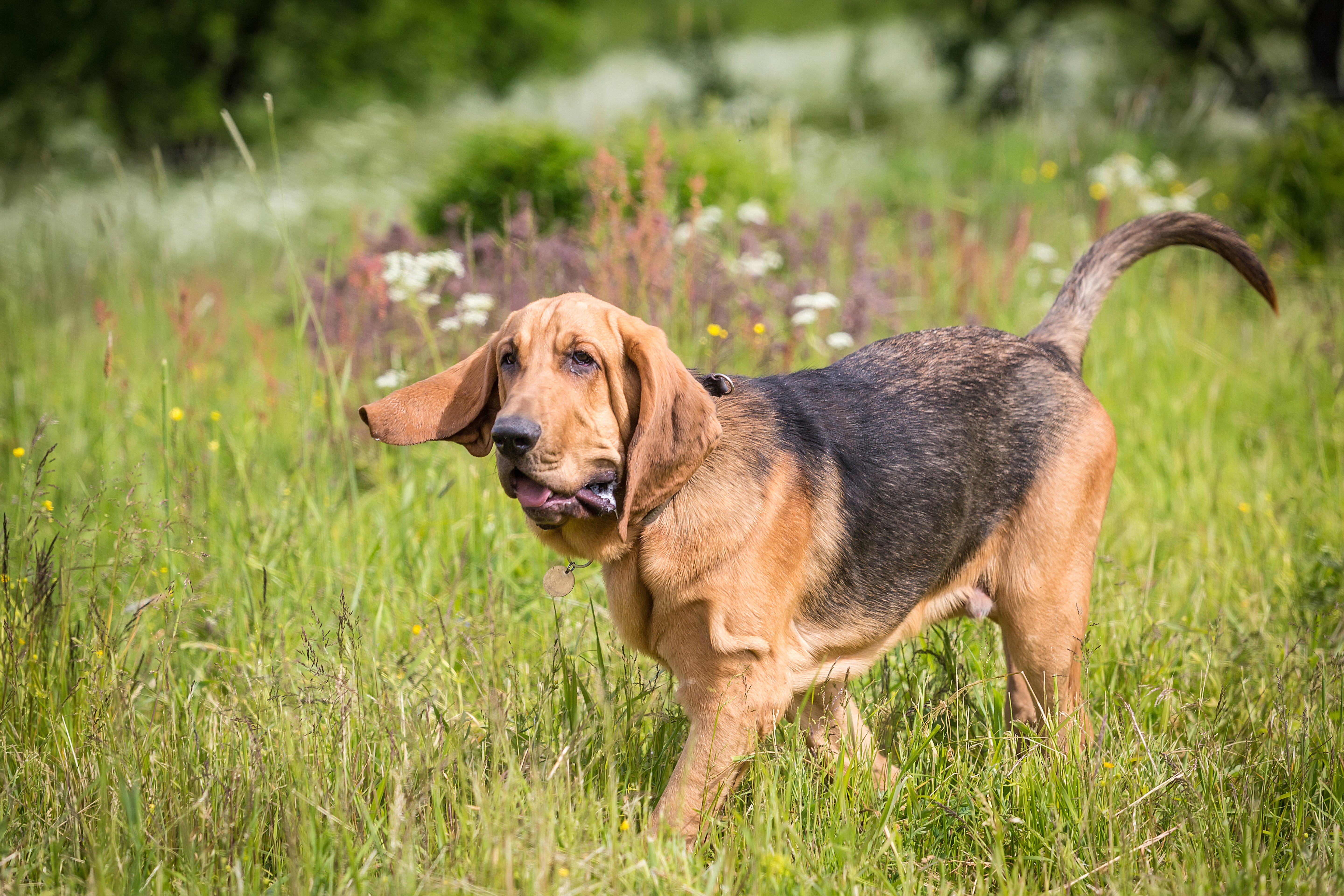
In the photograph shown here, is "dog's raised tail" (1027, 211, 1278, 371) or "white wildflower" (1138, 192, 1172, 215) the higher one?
"dog's raised tail" (1027, 211, 1278, 371)

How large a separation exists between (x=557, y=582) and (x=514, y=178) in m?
5.56

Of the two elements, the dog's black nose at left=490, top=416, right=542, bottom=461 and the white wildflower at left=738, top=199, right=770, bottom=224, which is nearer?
the dog's black nose at left=490, top=416, right=542, bottom=461

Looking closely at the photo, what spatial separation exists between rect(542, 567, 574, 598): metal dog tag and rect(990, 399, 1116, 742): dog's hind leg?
141cm

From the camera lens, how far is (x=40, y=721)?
10.0ft

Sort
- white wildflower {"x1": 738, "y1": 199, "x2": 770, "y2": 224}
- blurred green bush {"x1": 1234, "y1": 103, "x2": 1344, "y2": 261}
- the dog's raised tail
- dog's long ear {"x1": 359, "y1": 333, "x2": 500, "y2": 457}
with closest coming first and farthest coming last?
dog's long ear {"x1": 359, "y1": 333, "x2": 500, "y2": 457} < the dog's raised tail < white wildflower {"x1": 738, "y1": 199, "x2": 770, "y2": 224} < blurred green bush {"x1": 1234, "y1": 103, "x2": 1344, "y2": 261}

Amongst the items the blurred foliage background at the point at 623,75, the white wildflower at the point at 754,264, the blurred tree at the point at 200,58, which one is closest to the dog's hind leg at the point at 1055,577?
the white wildflower at the point at 754,264

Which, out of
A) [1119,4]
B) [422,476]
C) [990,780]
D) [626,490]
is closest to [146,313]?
[422,476]

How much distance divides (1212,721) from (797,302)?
8.07 feet

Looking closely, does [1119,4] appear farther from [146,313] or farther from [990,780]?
[990,780]

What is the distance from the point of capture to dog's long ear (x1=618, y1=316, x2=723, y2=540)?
8.59 ft

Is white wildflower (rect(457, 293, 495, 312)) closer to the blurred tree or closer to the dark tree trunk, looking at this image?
the dark tree trunk

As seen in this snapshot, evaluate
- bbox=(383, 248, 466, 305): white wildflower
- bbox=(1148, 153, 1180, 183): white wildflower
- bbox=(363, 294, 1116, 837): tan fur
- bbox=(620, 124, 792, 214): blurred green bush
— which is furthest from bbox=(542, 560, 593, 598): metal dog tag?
bbox=(1148, 153, 1180, 183): white wildflower

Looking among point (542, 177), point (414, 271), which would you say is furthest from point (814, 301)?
point (542, 177)

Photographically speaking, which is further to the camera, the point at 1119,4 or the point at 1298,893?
the point at 1119,4
